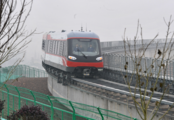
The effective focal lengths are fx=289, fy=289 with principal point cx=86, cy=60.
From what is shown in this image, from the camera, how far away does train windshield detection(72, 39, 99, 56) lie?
19453 mm

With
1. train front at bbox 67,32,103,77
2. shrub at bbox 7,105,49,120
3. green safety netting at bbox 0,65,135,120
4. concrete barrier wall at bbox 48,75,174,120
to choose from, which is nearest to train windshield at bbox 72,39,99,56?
train front at bbox 67,32,103,77

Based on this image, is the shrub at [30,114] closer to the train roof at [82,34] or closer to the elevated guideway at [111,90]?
the elevated guideway at [111,90]

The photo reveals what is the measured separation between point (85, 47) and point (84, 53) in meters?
0.47

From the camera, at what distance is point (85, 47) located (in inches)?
778

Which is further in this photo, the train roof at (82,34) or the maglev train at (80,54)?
the train roof at (82,34)

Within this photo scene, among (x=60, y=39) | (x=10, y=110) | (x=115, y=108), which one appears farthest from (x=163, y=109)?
(x=60, y=39)

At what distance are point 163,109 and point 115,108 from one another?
3.19m

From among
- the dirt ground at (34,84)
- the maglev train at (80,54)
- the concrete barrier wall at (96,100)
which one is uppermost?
the maglev train at (80,54)

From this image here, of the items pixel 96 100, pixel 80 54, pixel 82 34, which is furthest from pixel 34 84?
pixel 96 100

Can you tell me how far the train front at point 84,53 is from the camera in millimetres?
19219

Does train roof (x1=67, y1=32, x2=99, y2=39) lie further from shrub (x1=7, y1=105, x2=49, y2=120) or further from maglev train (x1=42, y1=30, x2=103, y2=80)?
shrub (x1=7, y1=105, x2=49, y2=120)

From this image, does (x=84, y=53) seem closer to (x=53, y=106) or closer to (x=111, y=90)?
(x=111, y=90)

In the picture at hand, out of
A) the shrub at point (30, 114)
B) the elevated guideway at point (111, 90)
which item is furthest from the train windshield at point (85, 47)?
the shrub at point (30, 114)

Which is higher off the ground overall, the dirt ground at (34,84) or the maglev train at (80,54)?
the maglev train at (80,54)
